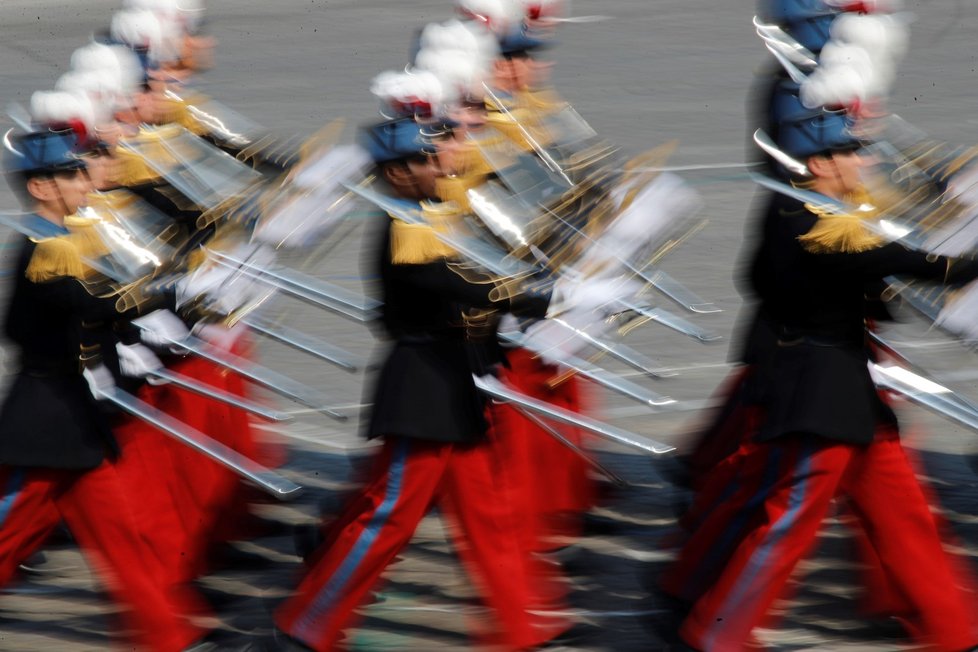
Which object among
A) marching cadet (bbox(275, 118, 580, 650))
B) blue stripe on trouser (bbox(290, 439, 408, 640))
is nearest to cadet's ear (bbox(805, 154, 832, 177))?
marching cadet (bbox(275, 118, 580, 650))

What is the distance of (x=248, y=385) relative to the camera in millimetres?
6758

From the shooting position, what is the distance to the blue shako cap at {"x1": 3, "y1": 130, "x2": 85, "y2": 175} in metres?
4.88

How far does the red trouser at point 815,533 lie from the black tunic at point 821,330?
57 millimetres

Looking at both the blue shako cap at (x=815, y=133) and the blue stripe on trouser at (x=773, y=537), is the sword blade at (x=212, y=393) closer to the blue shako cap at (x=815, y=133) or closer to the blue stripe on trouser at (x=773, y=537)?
the blue stripe on trouser at (x=773, y=537)

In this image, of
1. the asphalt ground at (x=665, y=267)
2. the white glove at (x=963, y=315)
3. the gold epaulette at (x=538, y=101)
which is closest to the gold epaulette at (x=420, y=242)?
the asphalt ground at (x=665, y=267)

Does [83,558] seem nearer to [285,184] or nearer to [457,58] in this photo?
[285,184]

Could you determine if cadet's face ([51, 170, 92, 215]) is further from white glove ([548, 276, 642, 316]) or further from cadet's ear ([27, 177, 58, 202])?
white glove ([548, 276, 642, 316])

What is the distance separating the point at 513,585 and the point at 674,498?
151 centimetres

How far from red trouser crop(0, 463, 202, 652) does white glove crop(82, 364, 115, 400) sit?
0.19 meters

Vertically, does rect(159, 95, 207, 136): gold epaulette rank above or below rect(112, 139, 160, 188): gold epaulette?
above

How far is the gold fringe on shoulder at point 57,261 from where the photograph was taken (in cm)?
478

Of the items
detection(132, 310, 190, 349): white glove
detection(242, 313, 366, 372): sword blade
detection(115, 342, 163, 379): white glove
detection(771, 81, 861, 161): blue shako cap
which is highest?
detection(771, 81, 861, 161): blue shako cap

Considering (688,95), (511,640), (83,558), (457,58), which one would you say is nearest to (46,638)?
(83,558)

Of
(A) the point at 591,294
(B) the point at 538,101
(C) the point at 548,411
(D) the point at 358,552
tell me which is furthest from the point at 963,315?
(B) the point at 538,101
